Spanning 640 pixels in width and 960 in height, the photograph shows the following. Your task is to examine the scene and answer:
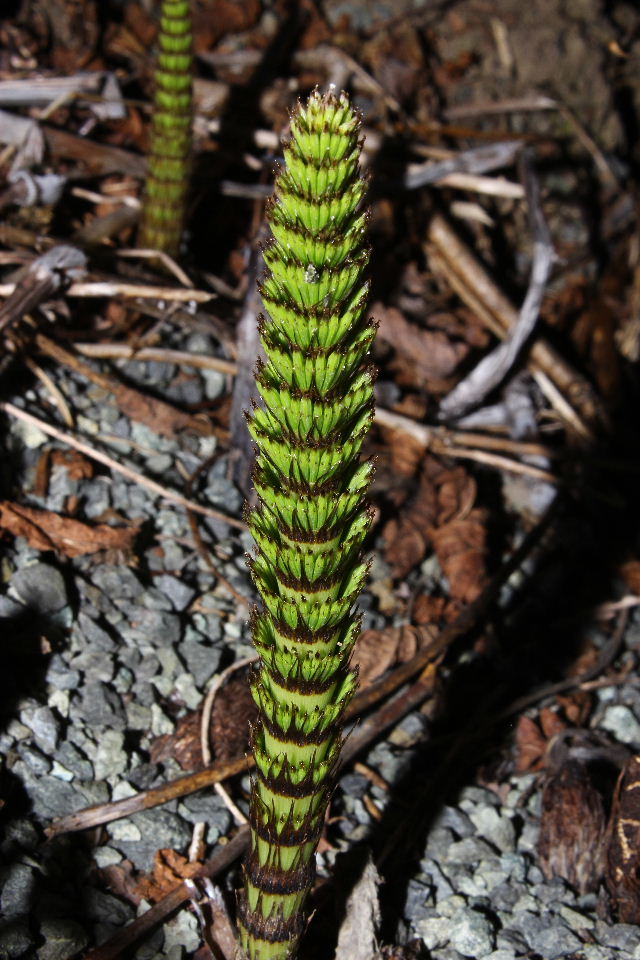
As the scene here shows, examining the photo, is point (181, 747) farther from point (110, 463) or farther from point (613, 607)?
point (613, 607)

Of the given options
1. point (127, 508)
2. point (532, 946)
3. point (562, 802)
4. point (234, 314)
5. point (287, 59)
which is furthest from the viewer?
point (287, 59)

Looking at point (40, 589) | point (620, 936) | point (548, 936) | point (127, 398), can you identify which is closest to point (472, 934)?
point (548, 936)

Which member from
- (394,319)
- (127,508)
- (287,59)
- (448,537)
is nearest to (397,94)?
(287,59)

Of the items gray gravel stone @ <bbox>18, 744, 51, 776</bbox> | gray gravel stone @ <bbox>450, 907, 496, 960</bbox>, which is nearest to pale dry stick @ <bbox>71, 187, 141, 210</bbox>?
gray gravel stone @ <bbox>18, 744, 51, 776</bbox>

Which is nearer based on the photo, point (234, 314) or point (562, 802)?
point (562, 802)

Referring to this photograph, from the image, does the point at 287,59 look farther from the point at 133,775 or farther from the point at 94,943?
the point at 94,943

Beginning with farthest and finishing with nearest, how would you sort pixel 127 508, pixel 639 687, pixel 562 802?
pixel 639 687, pixel 127 508, pixel 562 802

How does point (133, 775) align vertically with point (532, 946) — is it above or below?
above

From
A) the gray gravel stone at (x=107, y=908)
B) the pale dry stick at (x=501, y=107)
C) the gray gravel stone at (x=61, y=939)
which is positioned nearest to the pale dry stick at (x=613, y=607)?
the gray gravel stone at (x=107, y=908)
